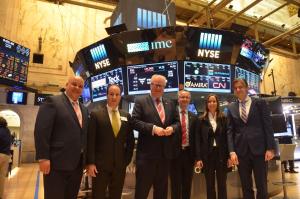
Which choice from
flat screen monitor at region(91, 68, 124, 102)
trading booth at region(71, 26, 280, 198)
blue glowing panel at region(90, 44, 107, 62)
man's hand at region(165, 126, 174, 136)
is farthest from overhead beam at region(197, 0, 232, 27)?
man's hand at region(165, 126, 174, 136)

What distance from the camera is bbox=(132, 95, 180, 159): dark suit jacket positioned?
293cm

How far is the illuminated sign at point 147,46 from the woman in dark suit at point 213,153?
315cm

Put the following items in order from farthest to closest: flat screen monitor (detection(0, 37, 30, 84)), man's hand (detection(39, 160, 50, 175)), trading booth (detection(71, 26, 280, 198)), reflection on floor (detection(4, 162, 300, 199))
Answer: flat screen monitor (detection(0, 37, 30, 84)) → trading booth (detection(71, 26, 280, 198)) → reflection on floor (detection(4, 162, 300, 199)) → man's hand (detection(39, 160, 50, 175))

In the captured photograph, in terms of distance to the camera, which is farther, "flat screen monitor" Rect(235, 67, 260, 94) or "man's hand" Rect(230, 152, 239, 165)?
"flat screen monitor" Rect(235, 67, 260, 94)

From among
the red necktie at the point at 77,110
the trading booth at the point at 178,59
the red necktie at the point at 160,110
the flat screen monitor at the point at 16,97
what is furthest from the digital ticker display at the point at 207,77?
the flat screen monitor at the point at 16,97

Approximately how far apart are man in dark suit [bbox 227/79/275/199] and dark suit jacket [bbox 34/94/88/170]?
1854 millimetres

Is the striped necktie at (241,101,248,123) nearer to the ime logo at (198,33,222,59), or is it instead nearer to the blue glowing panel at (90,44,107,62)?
the ime logo at (198,33,222,59)

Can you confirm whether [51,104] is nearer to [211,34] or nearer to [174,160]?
[174,160]

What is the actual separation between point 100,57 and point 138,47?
121cm

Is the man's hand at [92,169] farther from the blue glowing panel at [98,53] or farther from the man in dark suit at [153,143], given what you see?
the blue glowing panel at [98,53]

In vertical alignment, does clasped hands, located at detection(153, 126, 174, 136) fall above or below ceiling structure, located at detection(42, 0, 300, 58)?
below

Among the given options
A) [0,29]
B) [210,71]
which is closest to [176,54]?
[210,71]

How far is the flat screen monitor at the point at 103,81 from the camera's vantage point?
260 inches

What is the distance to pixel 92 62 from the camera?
7230 mm
